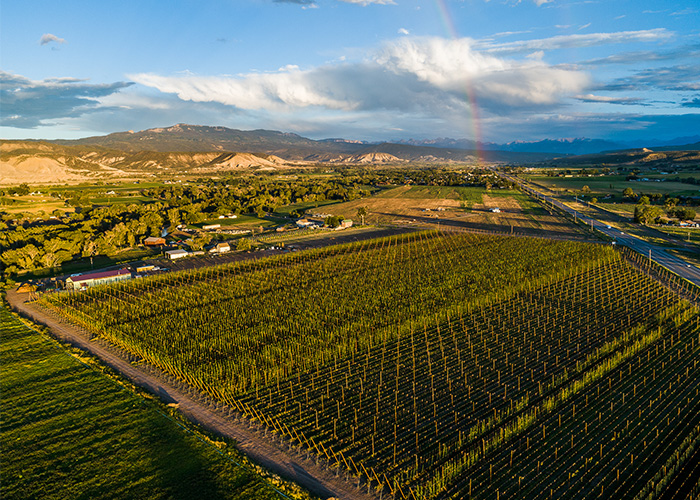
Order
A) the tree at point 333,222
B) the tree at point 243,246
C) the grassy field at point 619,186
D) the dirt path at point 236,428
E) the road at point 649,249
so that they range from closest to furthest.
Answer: the dirt path at point 236,428
the road at point 649,249
the tree at point 243,246
the tree at point 333,222
the grassy field at point 619,186

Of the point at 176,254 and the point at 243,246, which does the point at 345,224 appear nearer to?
the point at 243,246

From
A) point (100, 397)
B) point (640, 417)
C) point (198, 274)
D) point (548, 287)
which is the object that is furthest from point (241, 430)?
point (548, 287)

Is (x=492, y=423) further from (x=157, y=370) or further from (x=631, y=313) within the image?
(x=631, y=313)

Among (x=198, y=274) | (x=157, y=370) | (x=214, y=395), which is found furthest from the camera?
(x=198, y=274)

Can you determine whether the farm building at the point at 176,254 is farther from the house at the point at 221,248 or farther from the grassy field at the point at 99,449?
the grassy field at the point at 99,449

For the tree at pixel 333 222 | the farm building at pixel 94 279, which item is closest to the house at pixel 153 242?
the farm building at pixel 94 279

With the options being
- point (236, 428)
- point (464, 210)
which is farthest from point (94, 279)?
point (464, 210)

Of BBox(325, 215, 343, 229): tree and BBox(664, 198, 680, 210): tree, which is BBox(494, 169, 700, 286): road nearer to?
BBox(664, 198, 680, 210): tree
